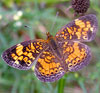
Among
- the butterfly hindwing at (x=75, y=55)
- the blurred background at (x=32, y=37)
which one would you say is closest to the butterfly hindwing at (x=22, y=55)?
the butterfly hindwing at (x=75, y=55)

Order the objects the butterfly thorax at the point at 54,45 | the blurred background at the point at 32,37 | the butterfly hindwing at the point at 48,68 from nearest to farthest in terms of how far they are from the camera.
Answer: the butterfly hindwing at the point at 48,68
the butterfly thorax at the point at 54,45
the blurred background at the point at 32,37

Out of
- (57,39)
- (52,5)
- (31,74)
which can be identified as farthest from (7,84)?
(52,5)

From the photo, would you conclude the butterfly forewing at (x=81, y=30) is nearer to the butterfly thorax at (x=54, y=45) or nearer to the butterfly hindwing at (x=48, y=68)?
the butterfly thorax at (x=54, y=45)

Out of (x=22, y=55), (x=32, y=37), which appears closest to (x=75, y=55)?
(x=22, y=55)

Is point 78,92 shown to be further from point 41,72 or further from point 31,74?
point 41,72

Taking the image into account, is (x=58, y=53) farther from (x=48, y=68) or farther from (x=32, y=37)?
(x=32, y=37)

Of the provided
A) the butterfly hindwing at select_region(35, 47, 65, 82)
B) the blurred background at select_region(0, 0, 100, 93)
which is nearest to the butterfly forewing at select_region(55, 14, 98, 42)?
the butterfly hindwing at select_region(35, 47, 65, 82)
